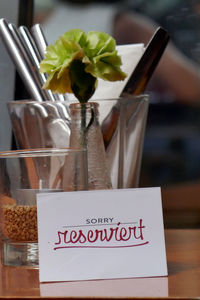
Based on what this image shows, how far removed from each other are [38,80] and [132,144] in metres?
0.15

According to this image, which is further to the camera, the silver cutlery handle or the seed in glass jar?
the silver cutlery handle

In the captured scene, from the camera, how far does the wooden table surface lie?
1.42 ft

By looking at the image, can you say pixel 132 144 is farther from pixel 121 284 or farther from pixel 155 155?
pixel 155 155

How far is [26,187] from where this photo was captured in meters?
0.54

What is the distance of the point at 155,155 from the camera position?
2346 mm

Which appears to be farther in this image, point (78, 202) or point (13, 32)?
point (13, 32)

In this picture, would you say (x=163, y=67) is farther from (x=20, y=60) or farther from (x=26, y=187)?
(x=26, y=187)

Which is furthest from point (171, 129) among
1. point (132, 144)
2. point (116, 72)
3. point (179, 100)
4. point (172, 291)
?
point (172, 291)

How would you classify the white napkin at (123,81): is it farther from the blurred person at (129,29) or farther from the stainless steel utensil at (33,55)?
the blurred person at (129,29)

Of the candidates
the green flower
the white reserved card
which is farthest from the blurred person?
the white reserved card

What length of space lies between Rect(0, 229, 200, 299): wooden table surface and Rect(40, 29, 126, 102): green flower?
0.19 m

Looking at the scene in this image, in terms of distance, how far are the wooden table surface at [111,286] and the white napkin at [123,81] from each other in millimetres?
301

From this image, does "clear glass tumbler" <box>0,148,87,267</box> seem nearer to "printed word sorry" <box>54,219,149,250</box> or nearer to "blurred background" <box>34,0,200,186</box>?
"printed word sorry" <box>54,219,149,250</box>

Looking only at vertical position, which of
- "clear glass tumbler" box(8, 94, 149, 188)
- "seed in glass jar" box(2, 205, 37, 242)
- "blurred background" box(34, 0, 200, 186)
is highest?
"blurred background" box(34, 0, 200, 186)
